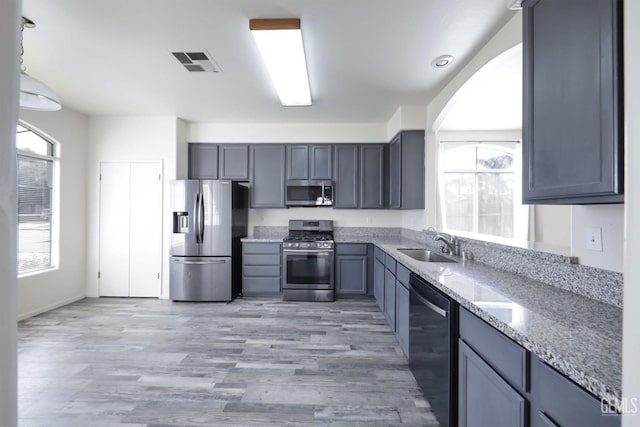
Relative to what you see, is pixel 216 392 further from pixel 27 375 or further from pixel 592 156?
pixel 592 156

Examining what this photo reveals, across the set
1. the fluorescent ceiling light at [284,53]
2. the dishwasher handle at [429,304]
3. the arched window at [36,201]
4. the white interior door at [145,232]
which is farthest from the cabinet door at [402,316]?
the arched window at [36,201]

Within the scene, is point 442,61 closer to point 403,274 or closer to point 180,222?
point 403,274

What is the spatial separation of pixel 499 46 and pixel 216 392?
3.37 m

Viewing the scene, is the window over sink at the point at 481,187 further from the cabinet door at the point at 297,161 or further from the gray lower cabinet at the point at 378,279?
the cabinet door at the point at 297,161

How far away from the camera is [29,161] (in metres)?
3.54

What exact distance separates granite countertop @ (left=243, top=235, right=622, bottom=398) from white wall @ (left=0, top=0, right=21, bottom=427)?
4.23 ft

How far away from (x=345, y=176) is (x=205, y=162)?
229 centimetres

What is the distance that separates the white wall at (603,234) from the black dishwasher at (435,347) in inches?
27.1

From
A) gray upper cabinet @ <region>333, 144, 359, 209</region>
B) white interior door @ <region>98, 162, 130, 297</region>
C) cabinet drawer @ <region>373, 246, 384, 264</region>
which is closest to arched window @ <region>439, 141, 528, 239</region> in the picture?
gray upper cabinet @ <region>333, 144, 359, 209</region>

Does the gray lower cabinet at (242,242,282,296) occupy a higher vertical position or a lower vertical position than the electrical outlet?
lower

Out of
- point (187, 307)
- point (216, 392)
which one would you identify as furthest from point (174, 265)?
point (216, 392)

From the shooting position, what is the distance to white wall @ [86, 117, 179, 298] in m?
4.29

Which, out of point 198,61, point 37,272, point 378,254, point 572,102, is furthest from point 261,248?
point 572,102

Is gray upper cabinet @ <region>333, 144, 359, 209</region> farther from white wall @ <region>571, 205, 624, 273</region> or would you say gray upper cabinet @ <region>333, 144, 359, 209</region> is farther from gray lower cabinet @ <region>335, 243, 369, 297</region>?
white wall @ <region>571, 205, 624, 273</region>
